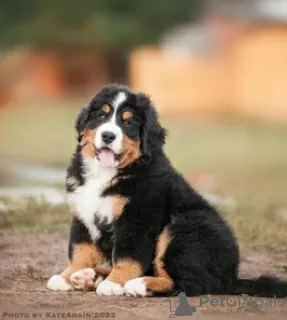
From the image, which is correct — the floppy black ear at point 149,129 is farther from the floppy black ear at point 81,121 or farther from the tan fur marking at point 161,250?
the tan fur marking at point 161,250

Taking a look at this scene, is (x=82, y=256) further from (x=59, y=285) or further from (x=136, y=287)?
(x=136, y=287)

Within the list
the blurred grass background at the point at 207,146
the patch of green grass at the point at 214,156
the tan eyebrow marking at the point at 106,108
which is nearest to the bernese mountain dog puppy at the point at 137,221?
the tan eyebrow marking at the point at 106,108

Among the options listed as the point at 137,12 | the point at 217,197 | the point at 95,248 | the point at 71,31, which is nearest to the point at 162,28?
the point at 137,12

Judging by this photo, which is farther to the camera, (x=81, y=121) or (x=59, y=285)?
(x=81, y=121)

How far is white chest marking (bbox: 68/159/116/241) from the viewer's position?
4.44 meters

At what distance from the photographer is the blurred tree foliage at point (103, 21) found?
59.7ft

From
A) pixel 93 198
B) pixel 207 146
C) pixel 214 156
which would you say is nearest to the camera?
pixel 93 198

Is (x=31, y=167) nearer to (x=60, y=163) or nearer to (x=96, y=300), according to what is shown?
(x=60, y=163)

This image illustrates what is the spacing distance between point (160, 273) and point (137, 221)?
0.30 metres

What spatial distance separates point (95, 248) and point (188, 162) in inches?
287

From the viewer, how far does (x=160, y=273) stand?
14.2 feet

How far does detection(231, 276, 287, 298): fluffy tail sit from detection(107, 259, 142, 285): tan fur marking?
54 cm

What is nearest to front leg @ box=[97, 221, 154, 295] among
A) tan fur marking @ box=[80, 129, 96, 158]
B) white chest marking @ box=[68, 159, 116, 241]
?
white chest marking @ box=[68, 159, 116, 241]

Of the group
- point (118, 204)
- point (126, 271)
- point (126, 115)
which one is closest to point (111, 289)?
point (126, 271)
